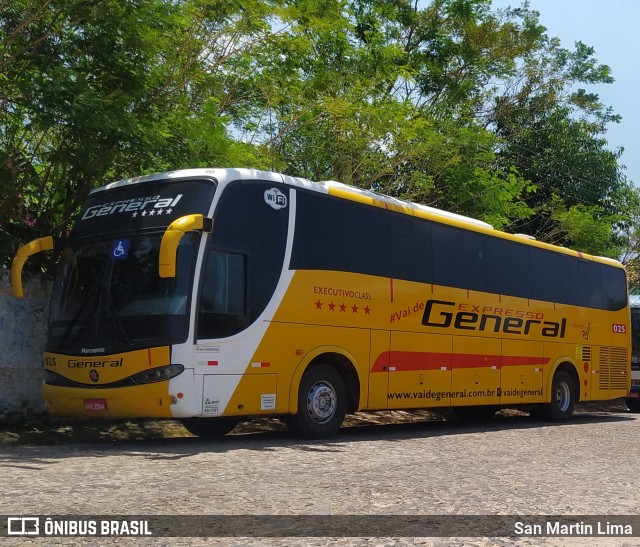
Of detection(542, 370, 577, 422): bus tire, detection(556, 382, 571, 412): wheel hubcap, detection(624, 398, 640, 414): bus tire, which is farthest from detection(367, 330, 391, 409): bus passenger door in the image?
detection(624, 398, 640, 414): bus tire

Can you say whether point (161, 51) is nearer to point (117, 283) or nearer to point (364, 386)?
point (117, 283)

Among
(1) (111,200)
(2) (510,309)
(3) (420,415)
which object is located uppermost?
(1) (111,200)

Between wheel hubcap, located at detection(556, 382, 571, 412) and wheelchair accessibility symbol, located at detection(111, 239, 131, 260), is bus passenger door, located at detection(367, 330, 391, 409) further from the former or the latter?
wheel hubcap, located at detection(556, 382, 571, 412)

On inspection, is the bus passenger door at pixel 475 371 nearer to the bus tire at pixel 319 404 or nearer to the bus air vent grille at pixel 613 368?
the bus tire at pixel 319 404

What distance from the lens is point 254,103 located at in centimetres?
1717

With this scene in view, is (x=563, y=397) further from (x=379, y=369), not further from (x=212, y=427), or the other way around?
(x=212, y=427)

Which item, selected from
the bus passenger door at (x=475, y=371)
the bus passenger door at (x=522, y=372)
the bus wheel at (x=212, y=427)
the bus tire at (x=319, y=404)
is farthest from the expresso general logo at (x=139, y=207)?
the bus passenger door at (x=522, y=372)

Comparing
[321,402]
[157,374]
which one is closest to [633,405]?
[321,402]

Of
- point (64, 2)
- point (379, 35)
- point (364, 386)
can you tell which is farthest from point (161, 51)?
point (379, 35)

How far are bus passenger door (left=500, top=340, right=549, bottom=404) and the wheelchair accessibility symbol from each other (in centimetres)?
783

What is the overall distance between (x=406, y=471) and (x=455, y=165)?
15.3 meters

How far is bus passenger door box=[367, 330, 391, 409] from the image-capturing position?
505 inches

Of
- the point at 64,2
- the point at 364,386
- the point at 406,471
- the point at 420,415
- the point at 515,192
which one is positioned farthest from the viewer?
the point at 515,192

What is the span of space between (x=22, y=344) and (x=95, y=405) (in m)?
3.15
